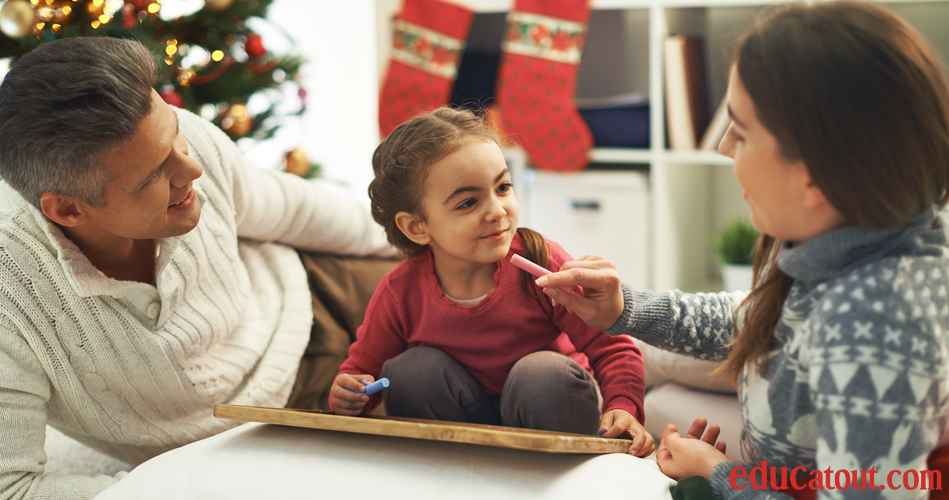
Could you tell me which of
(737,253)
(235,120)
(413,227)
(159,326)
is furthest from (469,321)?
(737,253)

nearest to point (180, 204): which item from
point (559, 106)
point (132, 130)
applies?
point (132, 130)

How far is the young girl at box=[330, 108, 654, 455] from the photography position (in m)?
0.83

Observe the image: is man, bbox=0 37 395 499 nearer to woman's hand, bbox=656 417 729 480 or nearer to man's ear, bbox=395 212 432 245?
man's ear, bbox=395 212 432 245

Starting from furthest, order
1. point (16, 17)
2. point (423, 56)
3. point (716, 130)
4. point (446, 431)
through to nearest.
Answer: point (423, 56), point (716, 130), point (16, 17), point (446, 431)

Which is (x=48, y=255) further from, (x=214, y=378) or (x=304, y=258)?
(x=304, y=258)

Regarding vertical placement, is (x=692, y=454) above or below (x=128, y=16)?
below

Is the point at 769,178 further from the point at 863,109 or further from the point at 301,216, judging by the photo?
the point at 301,216

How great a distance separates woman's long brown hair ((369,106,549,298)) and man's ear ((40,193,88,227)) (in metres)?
0.36

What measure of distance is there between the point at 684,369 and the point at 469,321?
0.33 m

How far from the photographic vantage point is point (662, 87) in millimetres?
2072

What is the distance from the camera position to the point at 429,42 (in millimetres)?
2254

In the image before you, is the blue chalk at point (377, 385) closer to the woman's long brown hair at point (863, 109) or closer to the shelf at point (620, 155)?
the woman's long brown hair at point (863, 109)

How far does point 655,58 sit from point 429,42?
73 centimetres

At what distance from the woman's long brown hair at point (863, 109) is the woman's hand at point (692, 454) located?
10.9 inches
